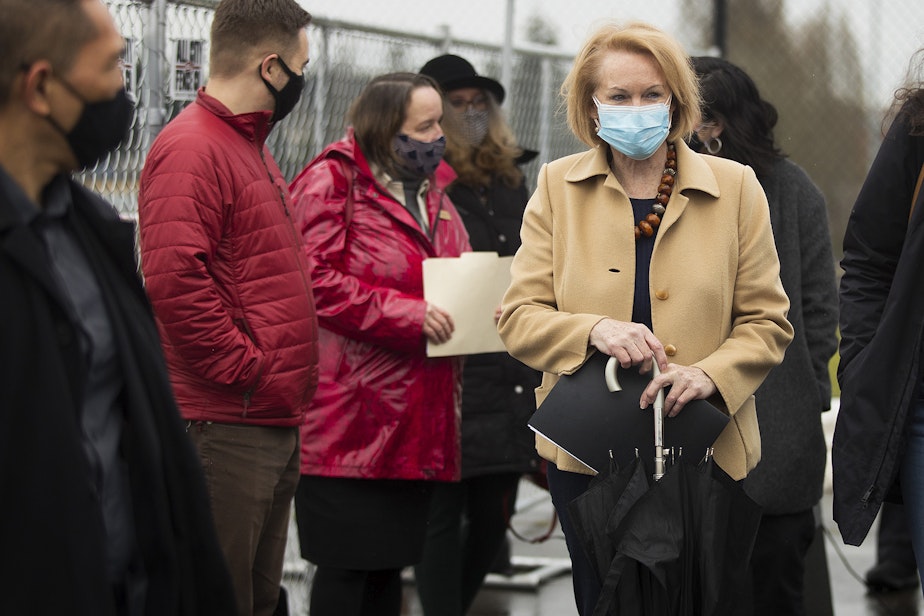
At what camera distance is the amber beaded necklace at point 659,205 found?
3.33m

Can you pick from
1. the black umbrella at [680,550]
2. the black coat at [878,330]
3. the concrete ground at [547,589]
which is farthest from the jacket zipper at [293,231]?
the concrete ground at [547,589]

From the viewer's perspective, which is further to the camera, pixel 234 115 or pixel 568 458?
pixel 234 115

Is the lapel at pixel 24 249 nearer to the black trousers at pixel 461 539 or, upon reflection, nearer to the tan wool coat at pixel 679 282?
the tan wool coat at pixel 679 282

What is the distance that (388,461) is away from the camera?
417cm

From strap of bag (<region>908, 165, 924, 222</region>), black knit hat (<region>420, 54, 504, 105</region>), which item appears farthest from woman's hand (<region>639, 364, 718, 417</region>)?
black knit hat (<region>420, 54, 504, 105</region>)

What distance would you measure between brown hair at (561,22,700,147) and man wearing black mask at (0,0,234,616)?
1.47m

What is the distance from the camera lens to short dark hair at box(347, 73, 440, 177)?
4352 millimetres

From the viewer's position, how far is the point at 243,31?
357 centimetres

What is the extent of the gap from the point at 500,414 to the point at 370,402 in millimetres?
857

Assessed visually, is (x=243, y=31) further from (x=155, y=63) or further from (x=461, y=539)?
(x=461, y=539)

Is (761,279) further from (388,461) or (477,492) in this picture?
(477,492)

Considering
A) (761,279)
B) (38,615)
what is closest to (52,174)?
(38,615)

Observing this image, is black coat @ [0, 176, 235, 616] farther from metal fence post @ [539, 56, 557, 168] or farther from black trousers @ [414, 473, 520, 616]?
metal fence post @ [539, 56, 557, 168]

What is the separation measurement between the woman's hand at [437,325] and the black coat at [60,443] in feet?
6.24
